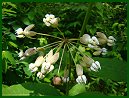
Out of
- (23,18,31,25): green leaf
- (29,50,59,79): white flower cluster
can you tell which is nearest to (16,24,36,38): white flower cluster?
(29,50,59,79): white flower cluster

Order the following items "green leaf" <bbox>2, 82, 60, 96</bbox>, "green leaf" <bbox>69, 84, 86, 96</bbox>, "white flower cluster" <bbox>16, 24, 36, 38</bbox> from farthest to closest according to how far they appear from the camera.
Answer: "white flower cluster" <bbox>16, 24, 36, 38</bbox>, "green leaf" <bbox>69, 84, 86, 96</bbox>, "green leaf" <bbox>2, 82, 60, 96</bbox>

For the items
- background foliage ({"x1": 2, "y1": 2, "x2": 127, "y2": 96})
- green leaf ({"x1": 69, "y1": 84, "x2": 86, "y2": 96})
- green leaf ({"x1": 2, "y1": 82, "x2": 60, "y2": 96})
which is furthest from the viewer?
background foliage ({"x1": 2, "y1": 2, "x2": 127, "y2": 96})

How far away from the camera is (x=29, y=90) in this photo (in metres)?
1.00

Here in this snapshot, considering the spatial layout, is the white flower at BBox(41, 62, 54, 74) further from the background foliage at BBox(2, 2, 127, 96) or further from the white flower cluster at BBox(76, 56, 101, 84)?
the background foliage at BBox(2, 2, 127, 96)

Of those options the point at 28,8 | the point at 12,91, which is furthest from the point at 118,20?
the point at 12,91

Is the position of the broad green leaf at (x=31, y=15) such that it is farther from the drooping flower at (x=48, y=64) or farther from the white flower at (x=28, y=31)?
the drooping flower at (x=48, y=64)

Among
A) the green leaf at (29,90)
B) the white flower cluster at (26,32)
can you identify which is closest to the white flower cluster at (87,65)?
the green leaf at (29,90)

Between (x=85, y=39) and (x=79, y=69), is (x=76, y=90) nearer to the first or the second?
(x=79, y=69)

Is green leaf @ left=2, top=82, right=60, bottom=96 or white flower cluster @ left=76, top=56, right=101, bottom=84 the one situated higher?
white flower cluster @ left=76, top=56, right=101, bottom=84

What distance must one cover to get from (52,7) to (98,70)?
6.04 feet

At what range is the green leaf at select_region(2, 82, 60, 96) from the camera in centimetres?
98

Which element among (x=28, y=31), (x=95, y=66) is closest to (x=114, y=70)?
(x=95, y=66)

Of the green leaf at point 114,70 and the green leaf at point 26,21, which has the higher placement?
the green leaf at point 26,21

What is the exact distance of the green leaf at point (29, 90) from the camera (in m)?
0.98
